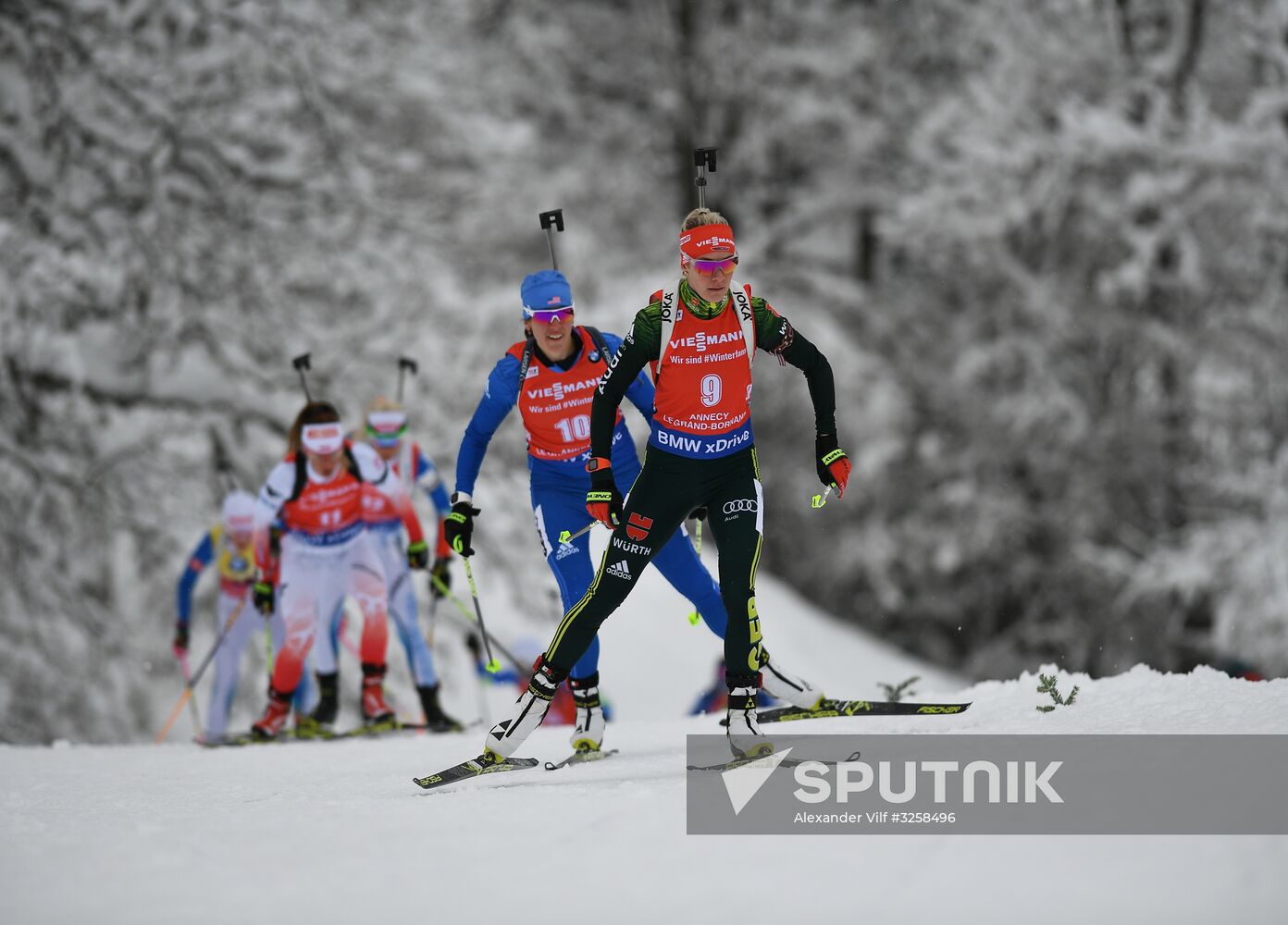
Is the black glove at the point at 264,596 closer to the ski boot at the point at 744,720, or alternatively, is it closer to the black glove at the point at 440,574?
the black glove at the point at 440,574

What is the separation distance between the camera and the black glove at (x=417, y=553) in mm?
8289

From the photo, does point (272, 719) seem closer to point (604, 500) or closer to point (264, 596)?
point (264, 596)

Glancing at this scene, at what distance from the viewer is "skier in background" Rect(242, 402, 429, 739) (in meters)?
8.22

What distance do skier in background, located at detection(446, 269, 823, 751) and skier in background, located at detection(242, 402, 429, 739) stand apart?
1.98 m

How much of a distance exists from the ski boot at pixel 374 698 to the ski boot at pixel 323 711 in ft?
0.66

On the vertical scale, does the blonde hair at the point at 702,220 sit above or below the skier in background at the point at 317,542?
above

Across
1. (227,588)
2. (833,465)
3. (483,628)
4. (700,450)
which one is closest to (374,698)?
(227,588)

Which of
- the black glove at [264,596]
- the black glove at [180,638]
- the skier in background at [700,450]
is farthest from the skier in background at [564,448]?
the black glove at [180,638]

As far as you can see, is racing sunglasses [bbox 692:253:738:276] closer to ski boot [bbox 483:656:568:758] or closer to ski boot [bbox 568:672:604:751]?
ski boot [bbox 483:656:568:758]

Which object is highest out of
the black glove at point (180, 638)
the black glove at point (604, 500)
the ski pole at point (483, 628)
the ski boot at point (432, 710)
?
the black glove at point (604, 500)

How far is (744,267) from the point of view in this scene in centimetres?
A: 2055

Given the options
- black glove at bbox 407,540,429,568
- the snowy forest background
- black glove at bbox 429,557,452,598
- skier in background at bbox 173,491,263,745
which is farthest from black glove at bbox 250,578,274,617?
the snowy forest background

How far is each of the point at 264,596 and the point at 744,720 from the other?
3.85m

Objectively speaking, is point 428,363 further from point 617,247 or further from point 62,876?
point 62,876
